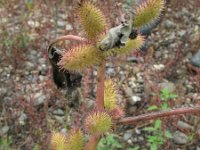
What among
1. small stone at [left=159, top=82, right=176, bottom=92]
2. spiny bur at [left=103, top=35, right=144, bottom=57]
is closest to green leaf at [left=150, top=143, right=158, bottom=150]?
small stone at [left=159, top=82, right=176, bottom=92]

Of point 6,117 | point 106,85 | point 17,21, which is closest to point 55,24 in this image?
point 17,21

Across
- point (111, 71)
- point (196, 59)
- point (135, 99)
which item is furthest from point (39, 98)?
point (196, 59)

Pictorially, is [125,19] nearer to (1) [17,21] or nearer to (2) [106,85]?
(2) [106,85]

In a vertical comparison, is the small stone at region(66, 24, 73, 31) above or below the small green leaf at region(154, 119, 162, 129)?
above

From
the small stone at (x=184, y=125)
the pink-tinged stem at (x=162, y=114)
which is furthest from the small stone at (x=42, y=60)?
the pink-tinged stem at (x=162, y=114)

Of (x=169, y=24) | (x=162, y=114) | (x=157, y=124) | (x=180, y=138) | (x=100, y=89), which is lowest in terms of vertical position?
(x=180, y=138)

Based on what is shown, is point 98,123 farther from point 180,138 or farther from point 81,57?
point 180,138

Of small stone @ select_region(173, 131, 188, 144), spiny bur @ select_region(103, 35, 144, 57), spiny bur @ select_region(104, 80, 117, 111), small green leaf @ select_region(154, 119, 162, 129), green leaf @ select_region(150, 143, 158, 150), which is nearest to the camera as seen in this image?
spiny bur @ select_region(103, 35, 144, 57)

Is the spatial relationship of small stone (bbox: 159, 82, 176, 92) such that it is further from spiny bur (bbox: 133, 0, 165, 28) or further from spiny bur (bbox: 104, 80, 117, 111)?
spiny bur (bbox: 133, 0, 165, 28)

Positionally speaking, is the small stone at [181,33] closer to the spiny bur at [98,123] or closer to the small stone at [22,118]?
the small stone at [22,118]
